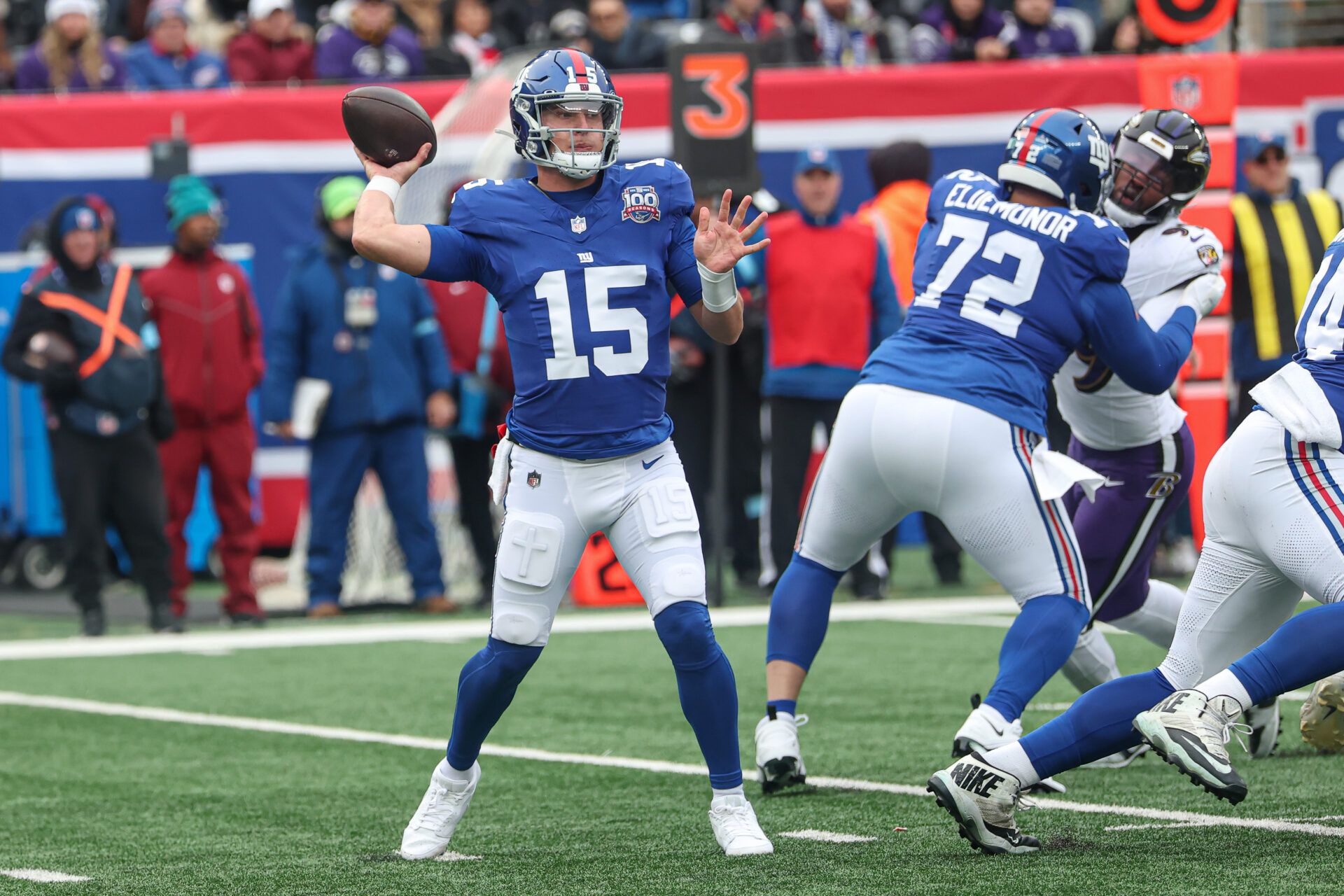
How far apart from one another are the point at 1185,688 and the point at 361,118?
2325mm

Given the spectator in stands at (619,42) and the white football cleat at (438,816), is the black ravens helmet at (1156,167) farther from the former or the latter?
the spectator in stands at (619,42)

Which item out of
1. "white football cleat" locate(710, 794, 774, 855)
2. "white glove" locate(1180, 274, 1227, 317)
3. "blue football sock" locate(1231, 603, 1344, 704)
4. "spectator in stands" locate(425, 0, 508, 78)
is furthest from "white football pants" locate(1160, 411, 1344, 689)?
"spectator in stands" locate(425, 0, 508, 78)

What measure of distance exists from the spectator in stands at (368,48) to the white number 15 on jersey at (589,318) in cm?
892

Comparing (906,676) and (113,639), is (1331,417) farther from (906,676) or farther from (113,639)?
(113,639)

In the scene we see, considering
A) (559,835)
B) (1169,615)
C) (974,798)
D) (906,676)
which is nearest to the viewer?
(974,798)

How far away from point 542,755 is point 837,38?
29.7 feet

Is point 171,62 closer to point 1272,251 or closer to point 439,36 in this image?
point 439,36

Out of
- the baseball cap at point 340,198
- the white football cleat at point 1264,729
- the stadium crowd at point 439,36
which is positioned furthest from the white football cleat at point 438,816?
the stadium crowd at point 439,36

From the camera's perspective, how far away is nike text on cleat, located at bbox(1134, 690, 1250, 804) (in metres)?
4.37

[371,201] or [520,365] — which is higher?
[371,201]

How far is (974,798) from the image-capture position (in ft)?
15.3

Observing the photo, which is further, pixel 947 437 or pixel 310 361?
pixel 310 361

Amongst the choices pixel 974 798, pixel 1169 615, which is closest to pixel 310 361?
pixel 1169 615

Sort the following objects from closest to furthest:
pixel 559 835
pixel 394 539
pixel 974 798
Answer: pixel 974 798 → pixel 559 835 → pixel 394 539
